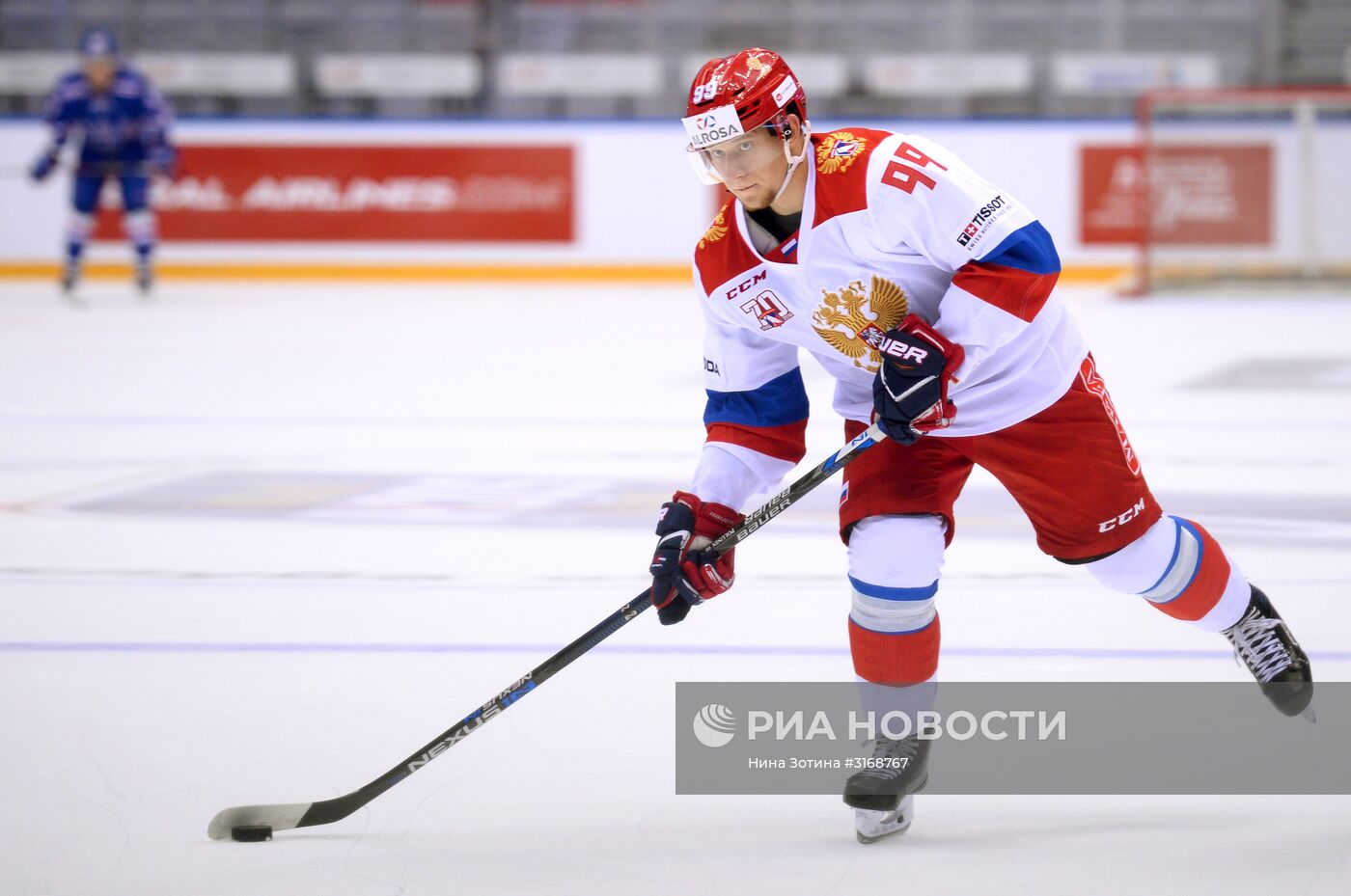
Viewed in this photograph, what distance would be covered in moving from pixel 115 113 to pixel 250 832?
31.9 ft

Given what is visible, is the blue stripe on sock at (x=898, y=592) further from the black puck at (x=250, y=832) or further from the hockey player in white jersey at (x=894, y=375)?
the black puck at (x=250, y=832)

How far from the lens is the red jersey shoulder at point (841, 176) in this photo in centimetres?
224

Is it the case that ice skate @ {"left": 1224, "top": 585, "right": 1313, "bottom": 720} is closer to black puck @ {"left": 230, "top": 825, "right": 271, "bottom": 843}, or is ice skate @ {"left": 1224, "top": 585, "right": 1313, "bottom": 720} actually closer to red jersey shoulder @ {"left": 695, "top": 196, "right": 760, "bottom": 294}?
red jersey shoulder @ {"left": 695, "top": 196, "right": 760, "bottom": 294}

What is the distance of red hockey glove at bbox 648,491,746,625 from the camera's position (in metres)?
2.30

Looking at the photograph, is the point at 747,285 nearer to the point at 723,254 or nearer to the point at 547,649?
the point at 723,254

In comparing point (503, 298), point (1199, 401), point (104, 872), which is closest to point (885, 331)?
point (104, 872)

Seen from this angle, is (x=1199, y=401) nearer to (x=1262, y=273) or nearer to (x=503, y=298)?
(x=1262, y=273)

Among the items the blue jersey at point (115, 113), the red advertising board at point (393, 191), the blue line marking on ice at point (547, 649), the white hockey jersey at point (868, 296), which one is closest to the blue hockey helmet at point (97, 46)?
the blue jersey at point (115, 113)

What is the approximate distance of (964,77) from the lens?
12.4m

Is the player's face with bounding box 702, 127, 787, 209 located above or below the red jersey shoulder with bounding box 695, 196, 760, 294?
above

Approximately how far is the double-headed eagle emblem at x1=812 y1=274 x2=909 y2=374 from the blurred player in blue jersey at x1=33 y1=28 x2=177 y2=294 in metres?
9.30

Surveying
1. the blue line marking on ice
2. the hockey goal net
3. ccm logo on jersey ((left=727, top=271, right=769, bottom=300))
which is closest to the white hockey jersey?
ccm logo on jersey ((left=727, top=271, right=769, bottom=300))

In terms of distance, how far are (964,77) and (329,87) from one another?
444 cm

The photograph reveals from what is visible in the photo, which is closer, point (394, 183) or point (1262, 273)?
point (1262, 273)
